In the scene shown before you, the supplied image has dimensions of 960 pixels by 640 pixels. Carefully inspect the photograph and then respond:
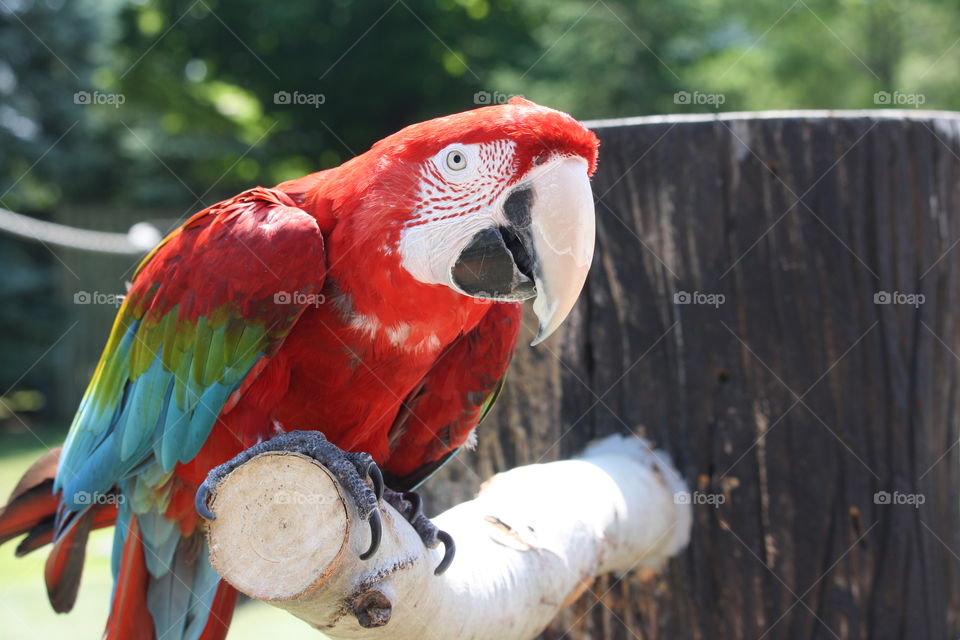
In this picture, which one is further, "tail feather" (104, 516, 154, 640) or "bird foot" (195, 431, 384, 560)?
"tail feather" (104, 516, 154, 640)

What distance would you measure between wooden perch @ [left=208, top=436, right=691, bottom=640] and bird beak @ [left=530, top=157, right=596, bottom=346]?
43 centimetres

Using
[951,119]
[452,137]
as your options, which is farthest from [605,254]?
[951,119]

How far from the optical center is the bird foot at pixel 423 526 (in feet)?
4.75

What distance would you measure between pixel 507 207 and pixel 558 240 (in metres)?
0.11

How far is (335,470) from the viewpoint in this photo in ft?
4.37

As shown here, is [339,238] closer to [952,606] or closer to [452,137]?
[452,137]

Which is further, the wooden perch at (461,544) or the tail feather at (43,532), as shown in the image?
the tail feather at (43,532)

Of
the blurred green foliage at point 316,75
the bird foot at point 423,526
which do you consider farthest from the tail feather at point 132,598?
the blurred green foliage at point 316,75

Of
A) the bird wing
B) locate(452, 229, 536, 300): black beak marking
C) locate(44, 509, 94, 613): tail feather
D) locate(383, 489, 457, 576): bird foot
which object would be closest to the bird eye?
locate(452, 229, 536, 300): black beak marking

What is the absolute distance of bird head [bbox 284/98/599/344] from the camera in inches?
54.1

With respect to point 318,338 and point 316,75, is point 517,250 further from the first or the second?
point 316,75

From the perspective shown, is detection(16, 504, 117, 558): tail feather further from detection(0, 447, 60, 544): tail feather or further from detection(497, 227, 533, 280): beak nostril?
detection(497, 227, 533, 280): beak nostril

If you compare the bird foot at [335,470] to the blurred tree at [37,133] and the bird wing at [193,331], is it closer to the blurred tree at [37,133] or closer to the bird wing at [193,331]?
the bird wing at [193,331]

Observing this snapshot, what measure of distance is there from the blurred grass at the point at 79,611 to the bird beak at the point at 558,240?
2933 mm
